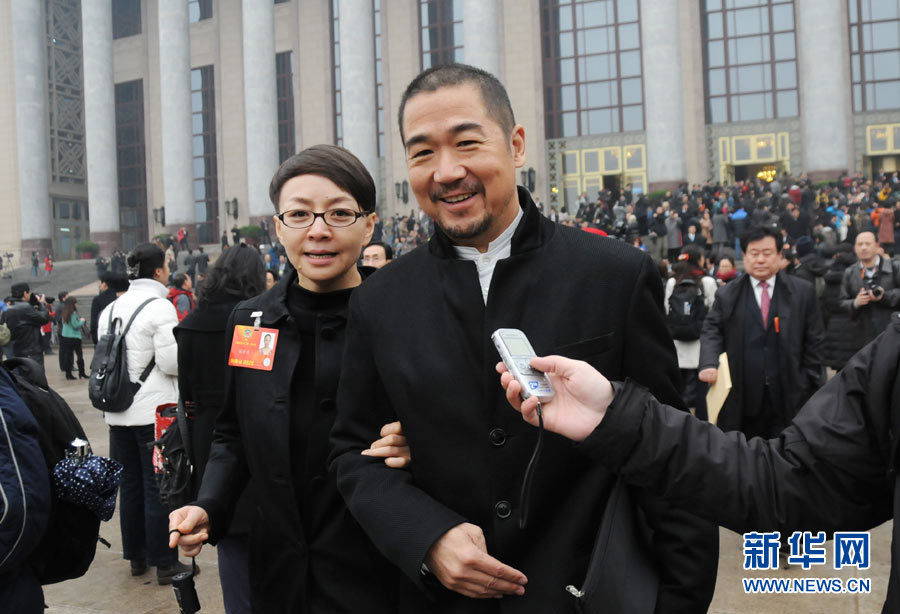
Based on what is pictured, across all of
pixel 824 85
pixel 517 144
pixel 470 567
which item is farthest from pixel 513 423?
pixel 824 85

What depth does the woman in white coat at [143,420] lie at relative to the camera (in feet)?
16.6

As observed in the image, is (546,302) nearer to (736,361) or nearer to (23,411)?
(23,411)

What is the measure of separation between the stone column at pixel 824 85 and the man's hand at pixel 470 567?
30.0m

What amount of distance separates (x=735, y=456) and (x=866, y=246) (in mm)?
6189

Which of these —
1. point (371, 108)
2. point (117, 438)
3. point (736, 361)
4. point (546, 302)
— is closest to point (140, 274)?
point (117, 438)

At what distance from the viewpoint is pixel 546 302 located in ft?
6.01

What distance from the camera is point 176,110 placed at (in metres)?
34.4

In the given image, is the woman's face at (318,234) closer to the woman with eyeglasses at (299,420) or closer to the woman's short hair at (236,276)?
the woman with eyeglasses at (299,420)

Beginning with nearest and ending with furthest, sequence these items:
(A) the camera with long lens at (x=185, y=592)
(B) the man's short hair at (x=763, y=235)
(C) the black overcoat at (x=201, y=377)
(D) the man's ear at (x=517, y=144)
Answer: (D) the man's ear at (x=517, y=144) → (A) the camera with long lens at (x=185, y=592) → (C) the black overcoat at (x=201, y=377) → (B) the man's short hair at (x=763, y=235)

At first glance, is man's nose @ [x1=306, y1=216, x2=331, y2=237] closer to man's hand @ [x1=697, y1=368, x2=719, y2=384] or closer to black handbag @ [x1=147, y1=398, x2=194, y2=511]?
black handbag @ [x1=147, y1=398, x2=194, y2=511]

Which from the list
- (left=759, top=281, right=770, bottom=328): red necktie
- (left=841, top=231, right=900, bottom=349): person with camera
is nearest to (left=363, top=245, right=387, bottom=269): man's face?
(left=759, top=281, right=770, bottom=328): red necktie

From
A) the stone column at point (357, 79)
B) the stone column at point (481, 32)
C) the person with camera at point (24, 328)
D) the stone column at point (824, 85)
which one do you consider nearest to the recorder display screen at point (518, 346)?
the person with camera at point (24, 328)

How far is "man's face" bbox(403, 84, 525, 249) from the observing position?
1879 millimetres

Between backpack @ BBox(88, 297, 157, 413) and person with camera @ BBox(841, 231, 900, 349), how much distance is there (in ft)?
18.1
